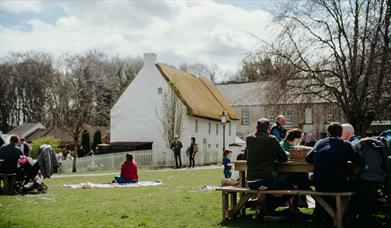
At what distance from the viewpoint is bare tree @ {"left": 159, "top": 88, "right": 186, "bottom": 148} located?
42094 millimetres

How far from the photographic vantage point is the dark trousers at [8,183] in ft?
48.3

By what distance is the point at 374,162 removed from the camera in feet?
26.8

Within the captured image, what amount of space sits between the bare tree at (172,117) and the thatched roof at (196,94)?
54 centimetres

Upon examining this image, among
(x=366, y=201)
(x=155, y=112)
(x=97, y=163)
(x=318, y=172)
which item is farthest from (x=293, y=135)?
(x=155, y=112)

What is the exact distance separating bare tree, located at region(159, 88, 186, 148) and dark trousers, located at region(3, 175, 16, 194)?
27308 mm

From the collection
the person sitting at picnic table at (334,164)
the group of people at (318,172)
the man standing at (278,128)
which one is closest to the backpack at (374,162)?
the group of people at (318,172)

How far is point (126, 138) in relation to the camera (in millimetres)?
46469

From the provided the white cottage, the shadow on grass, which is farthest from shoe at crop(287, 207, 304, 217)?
the white cottage

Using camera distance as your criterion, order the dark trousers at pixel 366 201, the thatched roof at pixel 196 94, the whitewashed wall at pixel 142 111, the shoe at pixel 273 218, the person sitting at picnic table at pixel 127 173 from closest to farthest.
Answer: the dark trousers at pixel 366 201 → the shoe at pixel 273 218 → the person sitting at picnic table at pixel 127 173 → the thatched roof at pixel 196 94 → the whitewashed wall at pixel 142 111

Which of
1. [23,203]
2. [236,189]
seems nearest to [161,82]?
[23,203]

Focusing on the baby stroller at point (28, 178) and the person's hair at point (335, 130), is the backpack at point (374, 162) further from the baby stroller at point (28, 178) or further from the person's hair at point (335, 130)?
the baby stroller at point (28, 178)

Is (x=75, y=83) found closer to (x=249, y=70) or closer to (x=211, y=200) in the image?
(x=249, y=70)

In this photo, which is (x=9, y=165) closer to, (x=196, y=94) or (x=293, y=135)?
(x=293, y=135)

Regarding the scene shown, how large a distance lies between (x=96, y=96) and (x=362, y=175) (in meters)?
59.7
